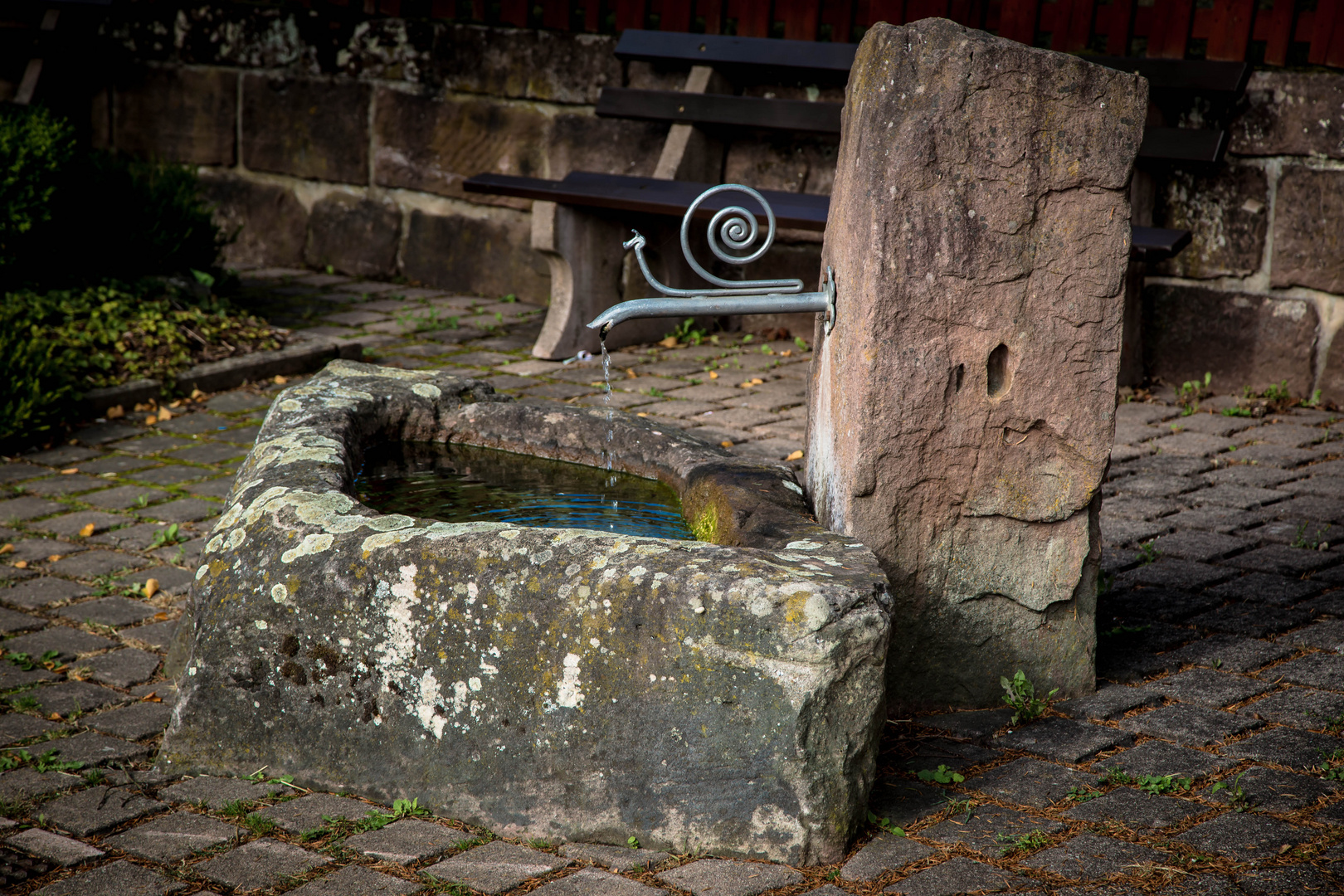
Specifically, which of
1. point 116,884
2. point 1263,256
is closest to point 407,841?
point 116,884

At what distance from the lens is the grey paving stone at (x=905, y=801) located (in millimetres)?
2484

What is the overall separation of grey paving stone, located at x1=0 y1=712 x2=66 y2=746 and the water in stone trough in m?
0.83

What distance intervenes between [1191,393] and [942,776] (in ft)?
11.7

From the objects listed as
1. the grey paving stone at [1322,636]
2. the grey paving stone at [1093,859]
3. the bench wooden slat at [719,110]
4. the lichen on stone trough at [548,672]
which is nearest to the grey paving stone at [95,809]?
the lichen on stone trough at [548,672]

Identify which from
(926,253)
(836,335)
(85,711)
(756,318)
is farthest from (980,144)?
(756,318)

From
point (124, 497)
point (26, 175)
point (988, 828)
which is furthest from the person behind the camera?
point (26, 175)

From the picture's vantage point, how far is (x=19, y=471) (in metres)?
4.60

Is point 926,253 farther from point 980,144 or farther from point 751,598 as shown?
point 751,598

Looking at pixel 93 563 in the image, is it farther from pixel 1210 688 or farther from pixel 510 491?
pixel 1210 688

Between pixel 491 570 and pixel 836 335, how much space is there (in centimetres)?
95

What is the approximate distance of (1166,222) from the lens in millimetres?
5844

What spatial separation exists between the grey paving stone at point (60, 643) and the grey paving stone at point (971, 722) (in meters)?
2.01

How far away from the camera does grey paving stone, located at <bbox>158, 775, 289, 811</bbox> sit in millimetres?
2492

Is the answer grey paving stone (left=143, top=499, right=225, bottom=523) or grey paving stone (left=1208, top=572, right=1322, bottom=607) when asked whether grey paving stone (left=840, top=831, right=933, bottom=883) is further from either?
grey paving stone (left=143, top=499, right=225, bottom=523)
